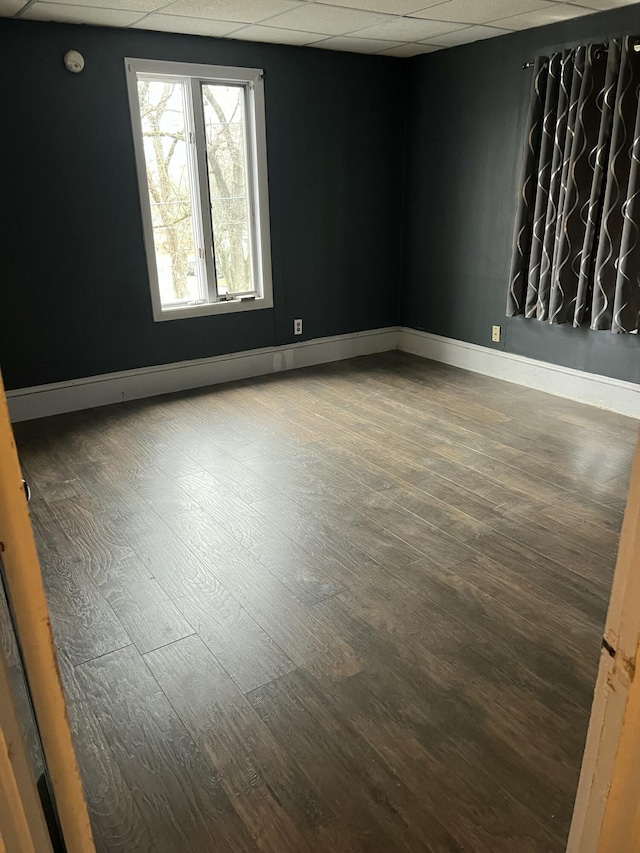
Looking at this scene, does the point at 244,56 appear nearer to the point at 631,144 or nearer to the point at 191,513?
the point at 631,144

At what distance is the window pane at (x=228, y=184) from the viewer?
4078 mm

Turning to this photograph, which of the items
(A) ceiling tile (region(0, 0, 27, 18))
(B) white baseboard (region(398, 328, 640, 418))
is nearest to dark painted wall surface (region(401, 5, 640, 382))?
(B) white baseboard (region(398, 328, 640, 418))

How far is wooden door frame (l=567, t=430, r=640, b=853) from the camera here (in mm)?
628

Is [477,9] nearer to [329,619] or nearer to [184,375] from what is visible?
[184,375]

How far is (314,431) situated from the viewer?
367 cm

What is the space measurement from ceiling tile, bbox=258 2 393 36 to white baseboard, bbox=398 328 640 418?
2201 mm

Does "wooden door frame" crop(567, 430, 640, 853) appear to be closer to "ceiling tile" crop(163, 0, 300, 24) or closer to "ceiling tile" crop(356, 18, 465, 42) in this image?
"ceiling tile" crop(163, 0, 300, 24)

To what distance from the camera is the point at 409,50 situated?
4.37m

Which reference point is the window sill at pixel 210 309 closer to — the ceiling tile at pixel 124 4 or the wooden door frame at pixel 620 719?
the ceiling tile at pixel 124 4

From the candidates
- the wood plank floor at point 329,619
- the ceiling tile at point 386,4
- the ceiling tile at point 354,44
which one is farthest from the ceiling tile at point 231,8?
the wood plank floor at point 329,619

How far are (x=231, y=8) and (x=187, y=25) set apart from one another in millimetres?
481

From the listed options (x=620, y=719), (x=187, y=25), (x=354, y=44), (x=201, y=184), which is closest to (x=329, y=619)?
(x=620, y=719)

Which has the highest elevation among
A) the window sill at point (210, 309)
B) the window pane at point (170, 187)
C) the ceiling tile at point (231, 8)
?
the ceiling tile at point (231, 8)

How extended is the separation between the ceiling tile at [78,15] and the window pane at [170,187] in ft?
1.32
